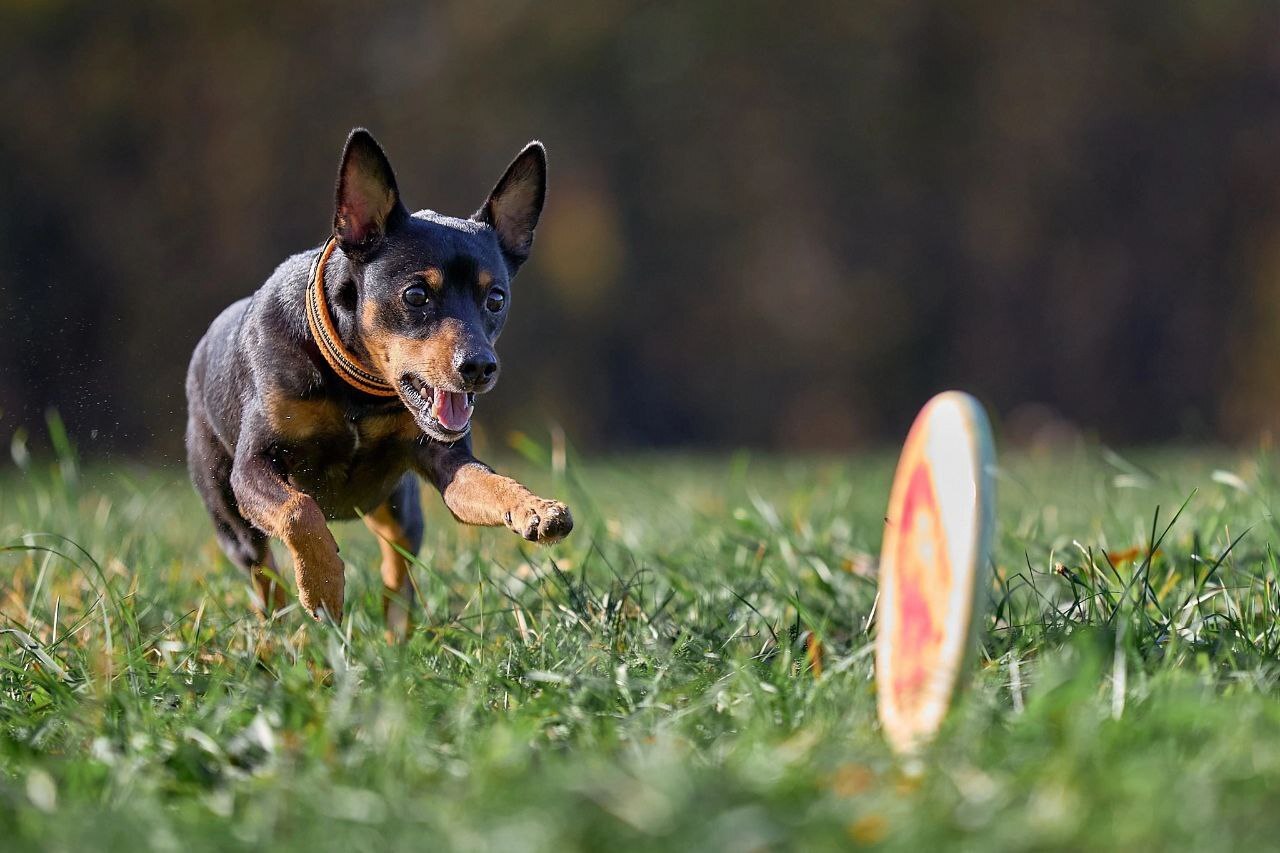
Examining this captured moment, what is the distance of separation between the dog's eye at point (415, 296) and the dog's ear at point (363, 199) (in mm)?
142

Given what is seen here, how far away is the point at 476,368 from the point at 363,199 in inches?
18.6

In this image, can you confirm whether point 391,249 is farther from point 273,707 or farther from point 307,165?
point 307,165

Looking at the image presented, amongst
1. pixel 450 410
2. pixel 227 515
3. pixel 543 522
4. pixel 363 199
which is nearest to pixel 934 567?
pixel 543 522

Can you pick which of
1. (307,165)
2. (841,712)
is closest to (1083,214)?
(307,165)

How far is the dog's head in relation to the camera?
9.24 ft

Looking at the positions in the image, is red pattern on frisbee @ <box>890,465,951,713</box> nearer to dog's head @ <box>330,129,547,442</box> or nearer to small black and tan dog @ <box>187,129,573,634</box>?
small black and tan dog @ <box>187,129,573,634</box>

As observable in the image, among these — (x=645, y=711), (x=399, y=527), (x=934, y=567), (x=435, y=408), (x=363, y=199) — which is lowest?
(x=399, y=527)

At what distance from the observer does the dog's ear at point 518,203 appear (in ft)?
10.6

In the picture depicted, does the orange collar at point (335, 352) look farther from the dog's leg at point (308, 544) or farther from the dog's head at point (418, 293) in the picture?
the dog's leg at point (308, 544)

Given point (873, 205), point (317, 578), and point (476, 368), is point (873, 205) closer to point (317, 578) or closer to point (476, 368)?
point (476, 368)

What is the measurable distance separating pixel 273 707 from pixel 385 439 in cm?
97

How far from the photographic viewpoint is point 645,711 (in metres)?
2.20

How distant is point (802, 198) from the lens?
1144cm

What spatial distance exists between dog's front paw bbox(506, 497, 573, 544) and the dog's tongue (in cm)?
27
